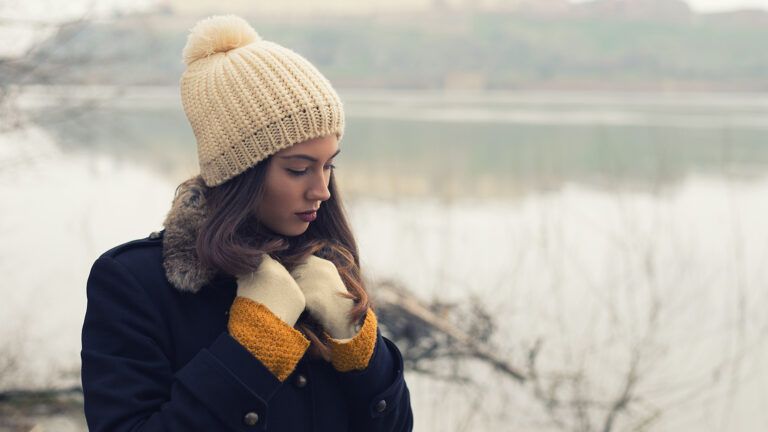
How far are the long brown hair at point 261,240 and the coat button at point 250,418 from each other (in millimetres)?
188

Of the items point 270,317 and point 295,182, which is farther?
point 295,182

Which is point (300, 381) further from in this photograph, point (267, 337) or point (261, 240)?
point (261, 240)

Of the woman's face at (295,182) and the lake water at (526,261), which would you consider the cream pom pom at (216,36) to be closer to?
the woman's face at (295,182)

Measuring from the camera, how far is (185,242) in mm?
1811

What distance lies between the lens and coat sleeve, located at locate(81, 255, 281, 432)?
1616 millimetres

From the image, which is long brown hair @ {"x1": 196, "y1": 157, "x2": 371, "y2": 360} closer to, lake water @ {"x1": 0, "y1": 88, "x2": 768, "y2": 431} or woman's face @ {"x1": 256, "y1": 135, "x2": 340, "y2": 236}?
woman's face @ {"x1": 256, "y1": 135, "x2": 340, "y2": 236}

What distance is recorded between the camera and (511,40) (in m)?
55.8

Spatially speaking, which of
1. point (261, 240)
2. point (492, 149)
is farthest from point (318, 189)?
point (492, 149)

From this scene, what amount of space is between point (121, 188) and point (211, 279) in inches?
419

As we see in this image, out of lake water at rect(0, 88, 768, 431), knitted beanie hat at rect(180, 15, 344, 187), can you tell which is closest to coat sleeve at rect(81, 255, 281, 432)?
knitted beanie hat at rect(180, 15, 344, 187)

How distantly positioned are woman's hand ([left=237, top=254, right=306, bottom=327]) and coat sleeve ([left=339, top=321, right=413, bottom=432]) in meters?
0.19

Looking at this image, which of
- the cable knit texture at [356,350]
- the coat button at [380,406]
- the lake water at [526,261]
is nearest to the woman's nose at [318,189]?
the cable knit texture at [356,350]

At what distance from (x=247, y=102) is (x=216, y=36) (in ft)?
0.58

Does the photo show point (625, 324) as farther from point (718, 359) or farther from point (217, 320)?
point (217, 320)
